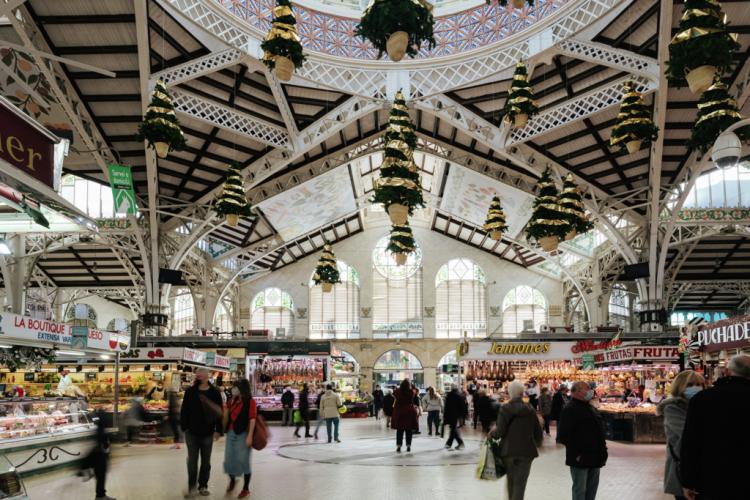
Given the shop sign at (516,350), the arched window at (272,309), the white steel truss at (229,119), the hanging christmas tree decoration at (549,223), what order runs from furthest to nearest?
the arched window at (272,309) → the shop sign at (516,350) → the white steel truss at (229,119) → the hanging christmas tree decoration at (549,223)

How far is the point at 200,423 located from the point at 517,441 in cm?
320

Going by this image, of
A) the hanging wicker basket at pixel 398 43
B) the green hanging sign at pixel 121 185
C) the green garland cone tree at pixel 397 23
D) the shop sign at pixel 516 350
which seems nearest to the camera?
the green garland cone tree at pixel 397 23

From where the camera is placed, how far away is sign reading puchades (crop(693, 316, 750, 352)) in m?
9.85

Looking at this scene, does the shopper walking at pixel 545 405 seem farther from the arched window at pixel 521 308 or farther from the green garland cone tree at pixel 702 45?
the arched window at pixel 521 308

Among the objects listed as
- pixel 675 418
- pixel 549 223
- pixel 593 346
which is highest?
pixel 549 223

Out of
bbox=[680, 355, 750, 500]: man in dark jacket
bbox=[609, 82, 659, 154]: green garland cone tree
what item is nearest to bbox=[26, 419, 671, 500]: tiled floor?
bbox=[680, 355, 750, 500]: man in dark jacket

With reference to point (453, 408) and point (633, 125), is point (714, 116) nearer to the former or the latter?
point (633, 125)

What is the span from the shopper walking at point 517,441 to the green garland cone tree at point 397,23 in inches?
153

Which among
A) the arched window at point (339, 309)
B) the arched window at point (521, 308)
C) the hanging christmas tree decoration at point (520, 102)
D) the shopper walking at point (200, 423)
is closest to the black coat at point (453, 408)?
the hanging christmas tree decoration at point (520, 102)

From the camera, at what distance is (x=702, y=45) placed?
334 inches

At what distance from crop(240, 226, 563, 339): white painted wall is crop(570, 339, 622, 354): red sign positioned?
14687 mm

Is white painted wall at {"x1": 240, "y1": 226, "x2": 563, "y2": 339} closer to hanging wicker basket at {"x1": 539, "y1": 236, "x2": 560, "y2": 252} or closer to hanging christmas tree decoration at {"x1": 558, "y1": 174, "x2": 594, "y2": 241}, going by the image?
hanging christmas tree decoration at {"x1": 558, "y1": 174, "x2": 594, "y2": 241}

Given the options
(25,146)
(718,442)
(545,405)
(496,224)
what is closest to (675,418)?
(718,442)

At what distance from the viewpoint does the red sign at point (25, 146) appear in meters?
4.61
